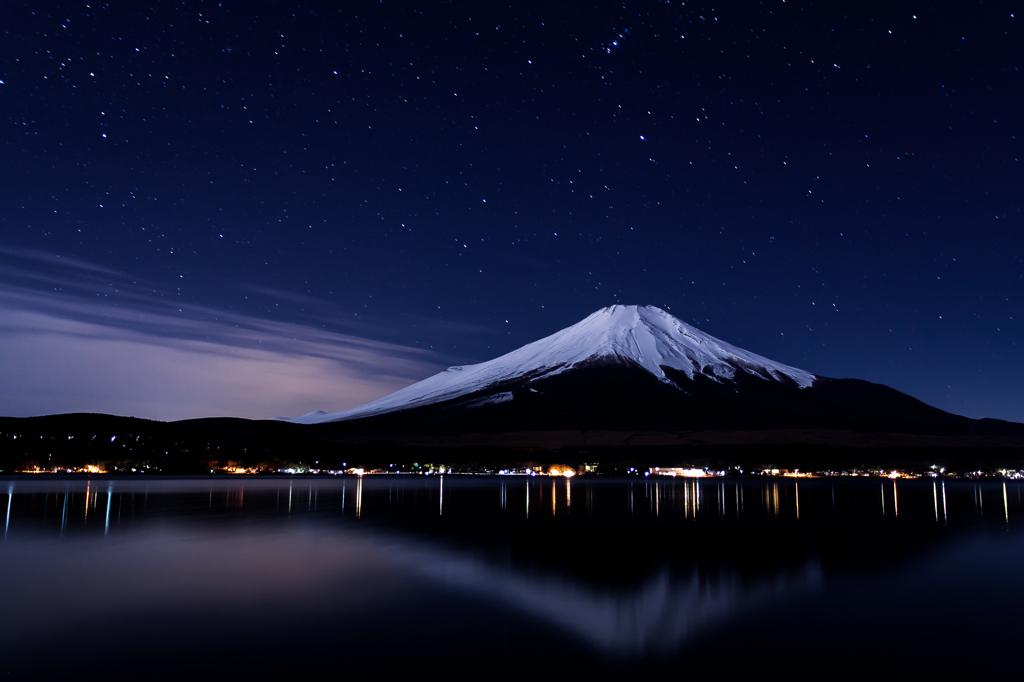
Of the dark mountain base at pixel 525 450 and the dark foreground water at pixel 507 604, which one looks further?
the dark mountain base at pixel 525 450

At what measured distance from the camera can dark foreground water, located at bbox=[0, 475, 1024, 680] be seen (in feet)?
29.3

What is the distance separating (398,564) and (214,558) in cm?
471

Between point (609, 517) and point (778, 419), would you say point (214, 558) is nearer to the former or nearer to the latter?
point (609, 517)

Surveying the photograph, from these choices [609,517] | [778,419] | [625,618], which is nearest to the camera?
[625,618]

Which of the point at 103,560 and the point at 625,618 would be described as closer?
the point at 625,618

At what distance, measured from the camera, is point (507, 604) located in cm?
1248

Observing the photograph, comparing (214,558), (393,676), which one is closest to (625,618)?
(393,676)

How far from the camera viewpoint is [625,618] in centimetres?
1127

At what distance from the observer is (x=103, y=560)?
57.7 ft

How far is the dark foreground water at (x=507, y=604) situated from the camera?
8.92 metres

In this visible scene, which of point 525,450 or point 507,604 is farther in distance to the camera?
point 525,450

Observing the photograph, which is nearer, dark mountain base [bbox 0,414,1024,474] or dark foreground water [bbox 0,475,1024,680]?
dark foreground water [bbox 0,475,1024,680]

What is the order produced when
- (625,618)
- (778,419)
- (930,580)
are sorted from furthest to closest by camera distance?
1. (778,419)
2. (930,580)
3. (625,618)

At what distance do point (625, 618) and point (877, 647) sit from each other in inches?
138
